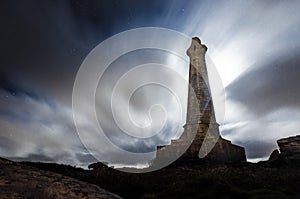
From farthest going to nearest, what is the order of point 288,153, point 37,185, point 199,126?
point 199,126
point 288,153
point 37,185

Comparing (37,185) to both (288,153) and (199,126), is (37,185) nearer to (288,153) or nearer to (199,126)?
(288,153)

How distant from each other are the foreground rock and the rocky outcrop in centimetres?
1744

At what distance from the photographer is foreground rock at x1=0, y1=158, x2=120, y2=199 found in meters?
3.04

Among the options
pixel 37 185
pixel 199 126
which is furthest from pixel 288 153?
pixel 37 185

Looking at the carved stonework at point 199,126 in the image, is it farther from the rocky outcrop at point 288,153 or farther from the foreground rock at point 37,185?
the foreground rock at point 37,185

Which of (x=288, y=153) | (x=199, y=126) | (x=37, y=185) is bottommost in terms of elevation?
(x=37, y=185)

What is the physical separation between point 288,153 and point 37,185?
2045 cm

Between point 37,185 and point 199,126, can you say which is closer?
point 37,185

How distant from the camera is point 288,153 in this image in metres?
18.2

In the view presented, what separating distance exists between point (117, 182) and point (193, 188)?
123 inches

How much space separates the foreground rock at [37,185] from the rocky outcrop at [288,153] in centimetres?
1744

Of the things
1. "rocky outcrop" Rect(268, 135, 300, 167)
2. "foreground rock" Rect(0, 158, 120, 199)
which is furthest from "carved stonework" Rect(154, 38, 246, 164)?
"foreground rock" Rect(0, 158, 120, 199)

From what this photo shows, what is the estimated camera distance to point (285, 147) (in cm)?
1925

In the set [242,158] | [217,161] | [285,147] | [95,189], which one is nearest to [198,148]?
[217,161]
